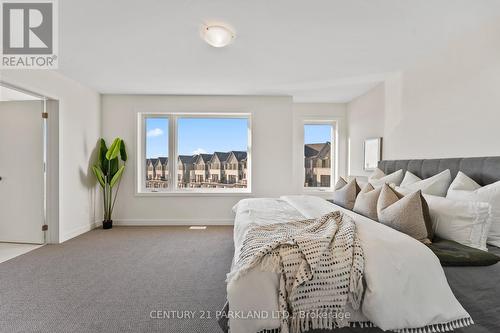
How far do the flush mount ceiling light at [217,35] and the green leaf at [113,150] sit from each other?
2600 mm

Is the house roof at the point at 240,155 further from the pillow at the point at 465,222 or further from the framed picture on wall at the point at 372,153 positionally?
the pillow at the point at 465,222

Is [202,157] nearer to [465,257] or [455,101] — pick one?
[455,101]

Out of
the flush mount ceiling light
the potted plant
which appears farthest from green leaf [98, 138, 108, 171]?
the flush mount ceiling light

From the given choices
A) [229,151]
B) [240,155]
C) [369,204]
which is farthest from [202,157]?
[369,204]

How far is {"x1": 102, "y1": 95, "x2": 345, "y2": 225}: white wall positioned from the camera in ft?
13.9

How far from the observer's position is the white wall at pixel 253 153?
4238 mm

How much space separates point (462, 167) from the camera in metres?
2.06

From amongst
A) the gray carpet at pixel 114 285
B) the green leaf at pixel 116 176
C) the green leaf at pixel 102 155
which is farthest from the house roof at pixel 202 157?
the gray carpet at pixel 114 285

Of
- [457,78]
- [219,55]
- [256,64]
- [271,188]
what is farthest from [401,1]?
[271,188]

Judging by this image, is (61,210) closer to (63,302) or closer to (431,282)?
(63,302)

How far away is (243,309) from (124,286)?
1.58m

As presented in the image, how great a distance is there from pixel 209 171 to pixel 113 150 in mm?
1666

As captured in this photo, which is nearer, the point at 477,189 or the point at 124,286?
the point at 477,189

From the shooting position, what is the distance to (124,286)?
213 centimetres
